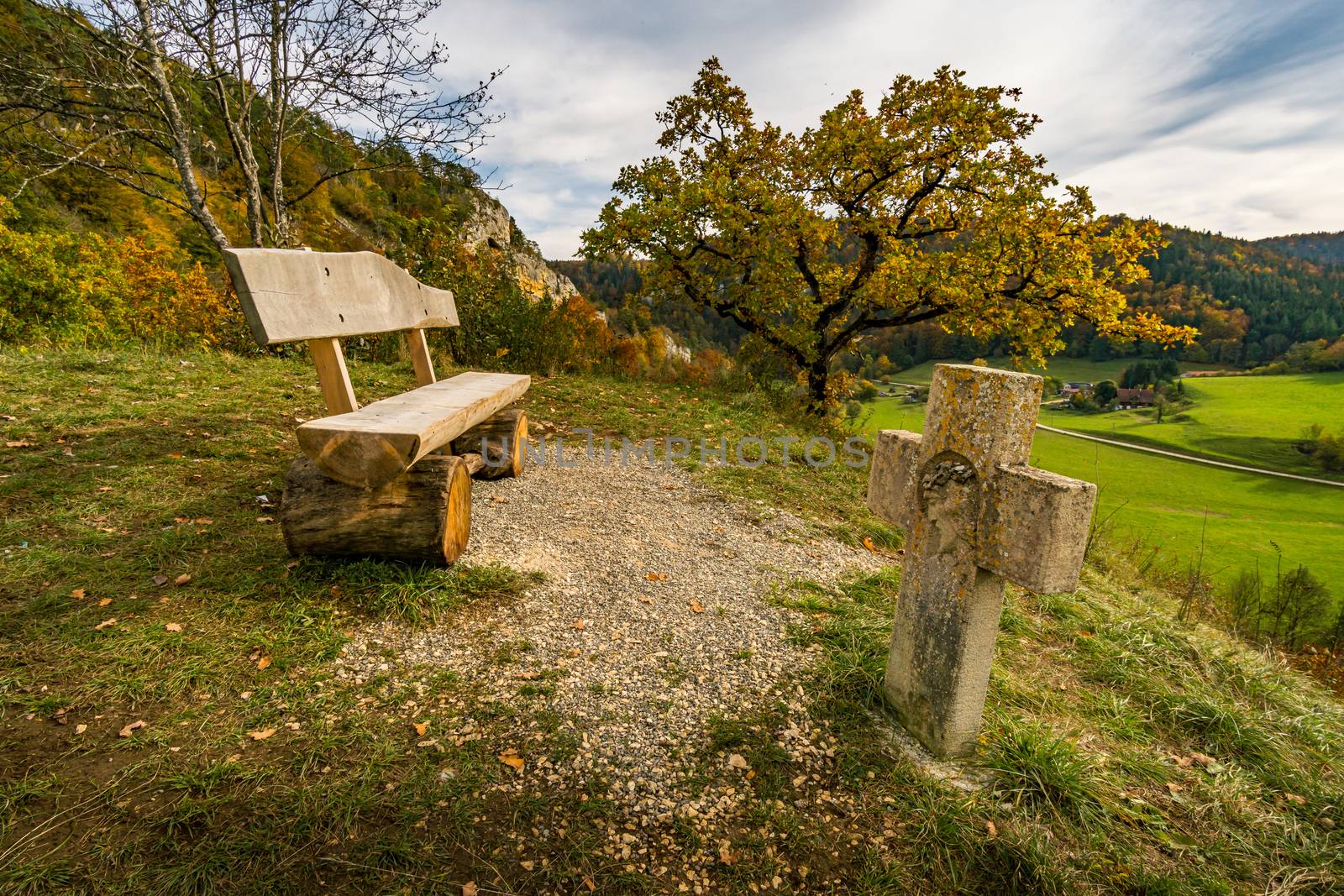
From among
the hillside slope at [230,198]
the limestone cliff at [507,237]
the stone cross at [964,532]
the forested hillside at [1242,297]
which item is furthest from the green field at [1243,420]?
the stone cross at [964,532]

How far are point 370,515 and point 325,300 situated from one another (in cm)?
120

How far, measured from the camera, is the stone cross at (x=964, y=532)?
5.70 feet

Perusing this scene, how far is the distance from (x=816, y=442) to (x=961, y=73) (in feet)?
20.9

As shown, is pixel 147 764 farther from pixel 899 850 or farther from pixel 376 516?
pixel 899 850

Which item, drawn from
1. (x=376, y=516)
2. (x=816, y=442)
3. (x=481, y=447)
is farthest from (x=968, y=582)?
(x=816, y=442)

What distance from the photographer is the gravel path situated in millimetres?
2127

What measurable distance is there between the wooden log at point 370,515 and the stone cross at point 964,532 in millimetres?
2092

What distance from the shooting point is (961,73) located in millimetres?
8250

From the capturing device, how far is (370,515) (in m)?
2.65

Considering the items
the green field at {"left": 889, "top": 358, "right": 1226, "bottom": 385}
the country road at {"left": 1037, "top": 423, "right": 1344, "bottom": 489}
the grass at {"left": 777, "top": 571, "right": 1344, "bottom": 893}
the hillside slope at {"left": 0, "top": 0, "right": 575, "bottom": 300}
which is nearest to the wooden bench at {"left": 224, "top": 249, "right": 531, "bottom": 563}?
the grass at {"left": 777, "top": 571, "right": 1344, "bottom": 893}

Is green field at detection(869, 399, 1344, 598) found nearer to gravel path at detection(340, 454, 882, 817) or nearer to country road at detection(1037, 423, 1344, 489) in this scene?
country road at detection(1037, 423, 1344, 489)

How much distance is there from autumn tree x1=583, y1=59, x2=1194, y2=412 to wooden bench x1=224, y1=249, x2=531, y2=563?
254 inches

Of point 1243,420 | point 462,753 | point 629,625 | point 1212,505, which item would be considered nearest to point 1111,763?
point 629,625

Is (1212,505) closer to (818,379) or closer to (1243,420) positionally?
(1243,420)
